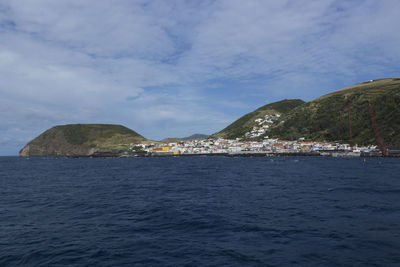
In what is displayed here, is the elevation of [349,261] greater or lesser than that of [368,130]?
lesser

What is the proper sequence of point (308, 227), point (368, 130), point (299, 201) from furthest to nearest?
point (368, 130)
point (299, 201)
point (308, 227)

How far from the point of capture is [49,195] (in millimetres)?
36625

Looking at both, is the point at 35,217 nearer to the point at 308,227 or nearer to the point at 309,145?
the point at 308,227

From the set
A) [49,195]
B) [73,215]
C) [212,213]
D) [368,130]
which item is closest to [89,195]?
[49,195]

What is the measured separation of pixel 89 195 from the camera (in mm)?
36031

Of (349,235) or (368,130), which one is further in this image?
(368,130)

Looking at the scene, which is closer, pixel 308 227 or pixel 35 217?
pixel 308 227

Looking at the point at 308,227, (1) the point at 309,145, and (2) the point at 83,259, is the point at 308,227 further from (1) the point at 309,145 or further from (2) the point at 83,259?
(1) the point at 309,145

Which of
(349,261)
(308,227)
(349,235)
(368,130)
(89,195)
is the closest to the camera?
(349,261)

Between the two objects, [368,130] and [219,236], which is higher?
[368,130]

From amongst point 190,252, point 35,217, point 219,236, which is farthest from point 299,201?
point 35,217

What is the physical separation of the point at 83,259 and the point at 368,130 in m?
192

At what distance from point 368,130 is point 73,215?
18725 centimetres

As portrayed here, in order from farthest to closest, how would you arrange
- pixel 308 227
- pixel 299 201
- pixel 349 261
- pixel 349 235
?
pixel 299 201 → pixel 308 227 → pixel 349 235 → pixel 349 261
